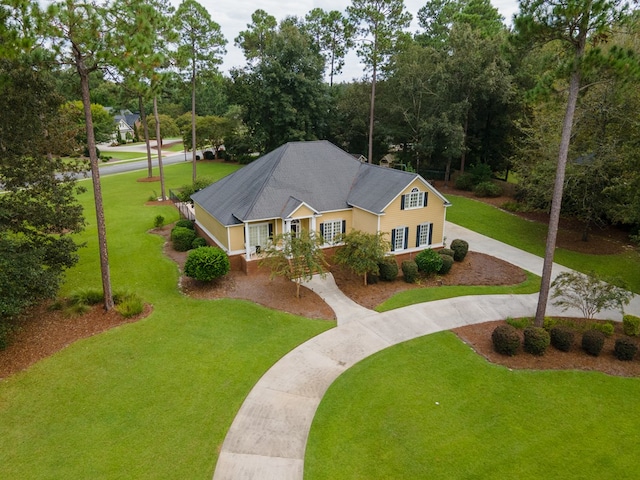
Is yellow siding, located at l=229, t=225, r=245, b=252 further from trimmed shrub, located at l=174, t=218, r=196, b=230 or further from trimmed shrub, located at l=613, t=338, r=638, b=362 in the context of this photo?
trimmed shrub, located at l=613, t=338, r=638, b=362

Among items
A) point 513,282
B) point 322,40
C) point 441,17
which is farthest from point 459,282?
point 441,17

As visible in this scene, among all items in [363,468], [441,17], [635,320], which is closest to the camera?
[363,468]

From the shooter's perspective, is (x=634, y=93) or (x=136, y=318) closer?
(x=136, y=318)

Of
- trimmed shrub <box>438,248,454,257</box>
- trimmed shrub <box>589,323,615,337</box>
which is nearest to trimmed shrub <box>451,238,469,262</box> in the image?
trimmed shrub <box>438,248,454,257</box>

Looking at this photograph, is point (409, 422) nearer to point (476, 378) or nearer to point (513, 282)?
point (476, 378)

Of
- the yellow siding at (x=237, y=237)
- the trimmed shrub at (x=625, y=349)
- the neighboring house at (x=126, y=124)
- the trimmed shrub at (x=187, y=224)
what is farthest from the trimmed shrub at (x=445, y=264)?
the neighboring house at (x=126, y=124)

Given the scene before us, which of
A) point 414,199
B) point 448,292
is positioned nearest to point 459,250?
point 414,199

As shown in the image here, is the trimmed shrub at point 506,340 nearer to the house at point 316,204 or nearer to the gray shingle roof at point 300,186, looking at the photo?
the house at point 316,204
